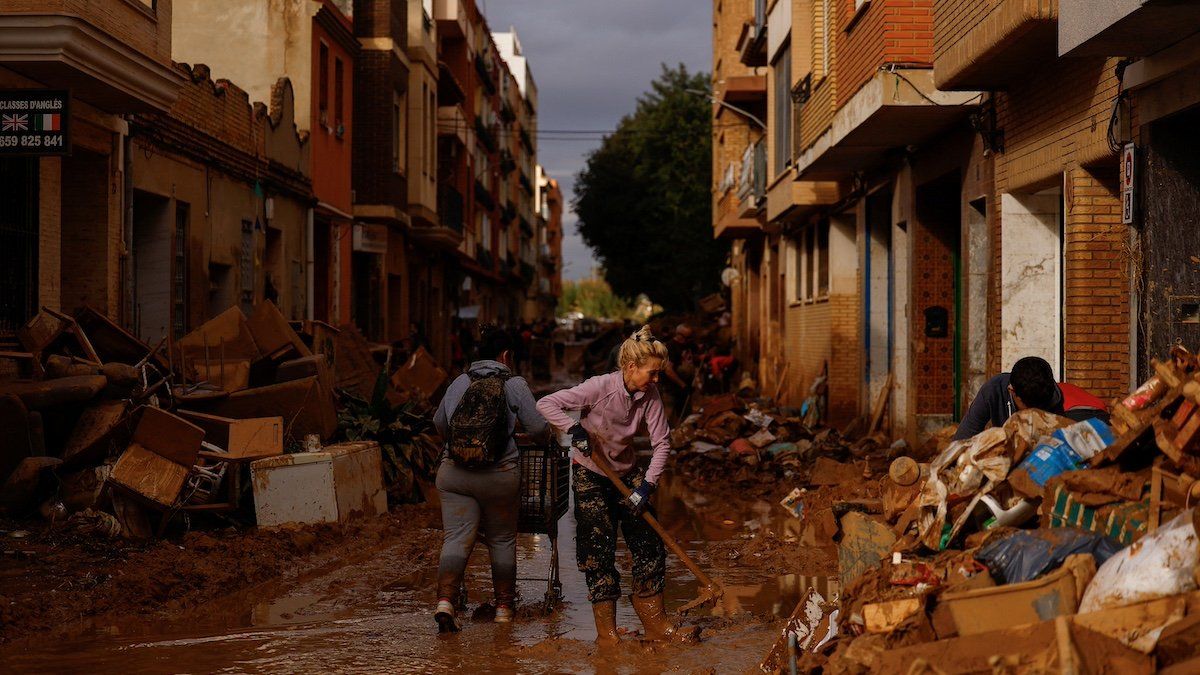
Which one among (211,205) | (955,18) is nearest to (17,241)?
(211,205)

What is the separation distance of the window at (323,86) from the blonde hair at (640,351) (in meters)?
18.2

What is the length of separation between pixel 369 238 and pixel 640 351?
21936mm

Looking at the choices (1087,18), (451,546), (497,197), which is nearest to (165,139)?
(451,546)

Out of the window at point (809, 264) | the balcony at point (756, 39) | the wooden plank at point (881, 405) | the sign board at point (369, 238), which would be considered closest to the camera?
the wooden plank at point (881, 405)

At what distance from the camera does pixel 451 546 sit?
7.88m

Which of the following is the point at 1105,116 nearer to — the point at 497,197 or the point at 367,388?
the point at 367,388

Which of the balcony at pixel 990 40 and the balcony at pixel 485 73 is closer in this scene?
the balcony at pixel 990 40

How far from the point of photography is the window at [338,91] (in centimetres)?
2611

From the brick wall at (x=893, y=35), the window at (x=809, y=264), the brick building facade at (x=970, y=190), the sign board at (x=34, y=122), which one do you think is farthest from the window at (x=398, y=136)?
the sign board at (x=34, y=122)

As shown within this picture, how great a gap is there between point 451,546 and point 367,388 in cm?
828

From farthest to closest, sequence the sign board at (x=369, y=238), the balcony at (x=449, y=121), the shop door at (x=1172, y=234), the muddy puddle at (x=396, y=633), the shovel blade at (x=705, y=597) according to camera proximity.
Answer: the balcony at (x=449, y=121) → the sign board at (x=369, y=238) → the shop door at (x=1172, y=234) → the shovel blade at (x=705, y=597) → the muddy puddle at (x=396, y=633)

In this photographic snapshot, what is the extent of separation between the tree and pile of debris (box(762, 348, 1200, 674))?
4283cm

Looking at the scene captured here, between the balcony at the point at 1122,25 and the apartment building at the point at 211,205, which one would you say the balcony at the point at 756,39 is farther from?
the balcony at the point at 1122,25

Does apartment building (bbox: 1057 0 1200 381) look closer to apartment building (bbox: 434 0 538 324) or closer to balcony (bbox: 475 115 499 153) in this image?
apartment building (bbox: 434 0 538 324)
